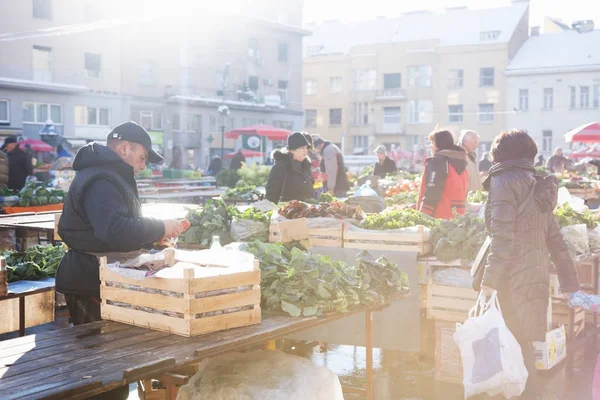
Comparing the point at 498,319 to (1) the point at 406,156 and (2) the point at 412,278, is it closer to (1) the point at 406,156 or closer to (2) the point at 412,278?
(2) the point at 412,278

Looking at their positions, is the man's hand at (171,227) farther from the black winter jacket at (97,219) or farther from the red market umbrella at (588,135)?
the red market umbrella at (588,135)

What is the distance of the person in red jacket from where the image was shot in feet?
23.2

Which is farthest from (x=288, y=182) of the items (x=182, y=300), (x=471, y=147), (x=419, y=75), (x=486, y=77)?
(x=419, y=75)

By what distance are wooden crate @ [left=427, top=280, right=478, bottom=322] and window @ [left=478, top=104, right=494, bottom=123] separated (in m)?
45.9

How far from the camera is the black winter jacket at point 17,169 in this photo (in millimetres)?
14250

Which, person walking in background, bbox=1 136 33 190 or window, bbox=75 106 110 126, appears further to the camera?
window, bbox=75 106 110 126

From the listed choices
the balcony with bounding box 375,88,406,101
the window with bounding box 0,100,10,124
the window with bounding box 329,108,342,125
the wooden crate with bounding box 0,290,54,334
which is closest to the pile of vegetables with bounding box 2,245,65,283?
the wooden crate with bounding box 0,290,54,334

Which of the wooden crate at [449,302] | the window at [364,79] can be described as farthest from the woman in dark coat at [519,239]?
the window at [364,79]

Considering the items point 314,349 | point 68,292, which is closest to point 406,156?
point 314,349

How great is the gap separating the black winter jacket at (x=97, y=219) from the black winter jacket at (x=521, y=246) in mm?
2072

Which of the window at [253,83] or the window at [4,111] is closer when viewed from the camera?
the window at [4,111]

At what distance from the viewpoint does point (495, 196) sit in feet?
15.5

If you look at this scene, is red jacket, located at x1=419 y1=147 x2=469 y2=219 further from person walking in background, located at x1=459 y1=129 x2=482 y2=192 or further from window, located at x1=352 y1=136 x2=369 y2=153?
window, located at x1=352 y1=136 x2=369 y2=153

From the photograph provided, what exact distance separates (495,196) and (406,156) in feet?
134
